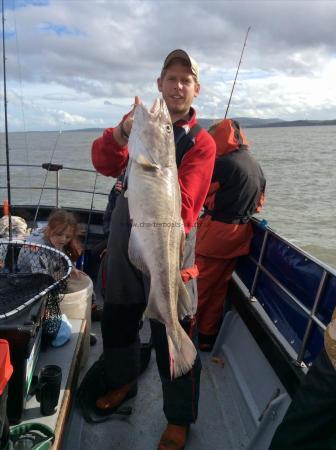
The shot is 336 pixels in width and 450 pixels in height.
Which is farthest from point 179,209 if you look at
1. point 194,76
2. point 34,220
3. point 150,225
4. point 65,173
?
point 65,173

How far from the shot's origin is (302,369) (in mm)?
3164

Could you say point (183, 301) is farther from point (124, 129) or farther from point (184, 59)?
point (184, 59)

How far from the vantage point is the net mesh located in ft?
8.88

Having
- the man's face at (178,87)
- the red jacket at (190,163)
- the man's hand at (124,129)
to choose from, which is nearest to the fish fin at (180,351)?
the red jacket at (190,163)

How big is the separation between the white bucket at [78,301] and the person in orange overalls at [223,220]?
1.30 metres

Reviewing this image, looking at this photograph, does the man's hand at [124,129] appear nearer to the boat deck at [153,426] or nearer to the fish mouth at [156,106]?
the fish mouth at [156,106]

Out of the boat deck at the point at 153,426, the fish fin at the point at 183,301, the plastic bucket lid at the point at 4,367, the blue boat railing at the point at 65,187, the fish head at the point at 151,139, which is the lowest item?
the blue boat railing at the point at 65,187

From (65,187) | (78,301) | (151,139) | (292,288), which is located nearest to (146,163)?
(151,139)

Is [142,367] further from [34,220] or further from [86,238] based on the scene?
[34,220]

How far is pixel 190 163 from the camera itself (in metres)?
2.69

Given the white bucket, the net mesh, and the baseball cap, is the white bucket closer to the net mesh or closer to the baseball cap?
the net mesh

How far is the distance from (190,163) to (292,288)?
5.81ft

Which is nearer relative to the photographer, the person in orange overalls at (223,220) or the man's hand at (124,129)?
the man's hand at (124,129)

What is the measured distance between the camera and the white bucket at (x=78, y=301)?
144 inches
